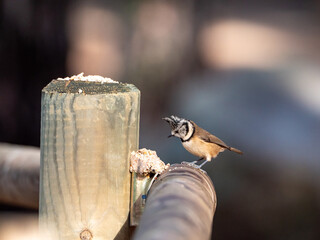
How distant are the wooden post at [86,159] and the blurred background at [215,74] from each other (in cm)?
348

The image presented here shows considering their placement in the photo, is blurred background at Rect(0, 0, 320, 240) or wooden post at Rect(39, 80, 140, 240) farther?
blurred background at Rect(0, 0, 320, 240)

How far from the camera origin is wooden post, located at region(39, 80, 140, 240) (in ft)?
5.15

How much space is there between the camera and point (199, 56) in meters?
5.23

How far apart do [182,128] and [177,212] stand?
1522mm

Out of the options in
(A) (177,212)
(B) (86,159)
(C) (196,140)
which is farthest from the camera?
(C) (196,140)

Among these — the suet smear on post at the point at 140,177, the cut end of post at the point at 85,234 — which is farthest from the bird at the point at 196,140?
the cut end of post at the point at 85,234

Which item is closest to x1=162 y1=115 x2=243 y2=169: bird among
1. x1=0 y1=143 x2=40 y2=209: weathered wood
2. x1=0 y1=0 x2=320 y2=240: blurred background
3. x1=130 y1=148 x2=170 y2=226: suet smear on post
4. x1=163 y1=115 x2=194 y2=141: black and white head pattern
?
x1=163 y1=115 x2=194 y2=141: black and white head pattern

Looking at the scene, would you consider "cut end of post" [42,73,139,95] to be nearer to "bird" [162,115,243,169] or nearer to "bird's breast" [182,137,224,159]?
"bird" [162,115,243,169]

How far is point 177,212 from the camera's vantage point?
1139 millimetres

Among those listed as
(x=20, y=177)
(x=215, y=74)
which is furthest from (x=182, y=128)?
(x=215, y=74)

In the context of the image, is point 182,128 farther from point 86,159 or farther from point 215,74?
point 215,74

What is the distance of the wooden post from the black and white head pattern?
30.4 inches

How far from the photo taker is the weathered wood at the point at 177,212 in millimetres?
1035

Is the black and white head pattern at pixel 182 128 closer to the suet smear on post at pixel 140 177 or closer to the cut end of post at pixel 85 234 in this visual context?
the suet smear on post at pixel 140 177
